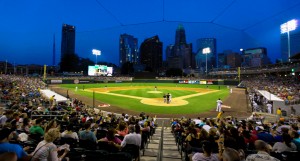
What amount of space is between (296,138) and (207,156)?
4.03m

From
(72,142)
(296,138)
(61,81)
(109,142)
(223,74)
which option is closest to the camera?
(109,142)

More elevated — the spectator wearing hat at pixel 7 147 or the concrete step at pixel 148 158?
the spectator wearing hat at pixel 7 147

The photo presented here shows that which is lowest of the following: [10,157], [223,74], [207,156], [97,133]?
[97,133]

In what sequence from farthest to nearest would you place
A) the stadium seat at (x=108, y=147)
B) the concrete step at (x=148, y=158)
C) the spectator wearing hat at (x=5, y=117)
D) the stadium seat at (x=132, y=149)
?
1. the spectator wearing hat at (x=5, y=117)
2. the concrete step at (x=148, y=158)
3. the stadium seat at (x=132, y=149)
4. the stadium seat at (x=108, y=147)

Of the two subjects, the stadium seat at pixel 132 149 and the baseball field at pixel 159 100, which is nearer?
the stadium seat at pixel 132 149

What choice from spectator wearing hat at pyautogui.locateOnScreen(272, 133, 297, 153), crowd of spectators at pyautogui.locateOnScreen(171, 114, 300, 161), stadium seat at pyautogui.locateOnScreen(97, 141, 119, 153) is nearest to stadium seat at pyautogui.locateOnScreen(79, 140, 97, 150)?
stadium seat at pyautogui.locateOnScreen(97, 141, 119, 153)

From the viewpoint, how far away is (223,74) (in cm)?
10175

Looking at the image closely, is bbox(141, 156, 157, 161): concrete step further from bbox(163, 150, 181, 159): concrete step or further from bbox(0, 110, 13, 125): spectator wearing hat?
bbox(0, 110, 13, 125): spectator wearing hat

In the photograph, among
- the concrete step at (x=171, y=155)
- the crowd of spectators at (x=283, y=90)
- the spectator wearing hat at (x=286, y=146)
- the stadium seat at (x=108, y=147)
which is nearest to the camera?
the stadium seat at (x=108, y=147)

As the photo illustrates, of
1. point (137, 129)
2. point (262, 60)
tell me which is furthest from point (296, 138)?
point (262, 60)

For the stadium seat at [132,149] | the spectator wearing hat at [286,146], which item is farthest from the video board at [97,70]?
the spectator wearing hat at [286,146]

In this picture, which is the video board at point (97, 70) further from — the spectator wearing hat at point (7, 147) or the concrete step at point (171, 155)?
the spectator wearing hat at point (7, 147)

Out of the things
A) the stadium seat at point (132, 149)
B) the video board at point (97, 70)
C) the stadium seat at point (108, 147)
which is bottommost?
the stadium seat at point (132, 149)

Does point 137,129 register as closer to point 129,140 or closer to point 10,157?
point 129,140
